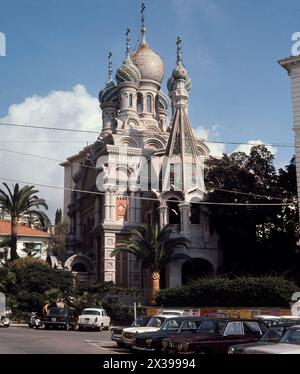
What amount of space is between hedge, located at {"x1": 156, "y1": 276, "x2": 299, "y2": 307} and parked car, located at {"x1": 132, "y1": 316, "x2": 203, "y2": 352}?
16371 millimetres

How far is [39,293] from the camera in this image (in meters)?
43.2

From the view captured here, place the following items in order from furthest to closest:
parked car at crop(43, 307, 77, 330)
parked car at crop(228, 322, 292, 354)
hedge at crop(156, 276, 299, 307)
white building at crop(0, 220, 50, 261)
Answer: white building at crop(0, 220, 50, 261)
hedge at crop(156, 276, 299, 307)
parked car at crop(43, 307, 77, 330)
parked car at crop(228, 322, 292, 354)

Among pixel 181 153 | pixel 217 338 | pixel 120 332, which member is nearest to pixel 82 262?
pixel 181 153

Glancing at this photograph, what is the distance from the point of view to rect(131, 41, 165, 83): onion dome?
211 ft

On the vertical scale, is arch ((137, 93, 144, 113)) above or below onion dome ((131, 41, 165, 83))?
below

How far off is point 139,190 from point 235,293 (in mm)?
19427

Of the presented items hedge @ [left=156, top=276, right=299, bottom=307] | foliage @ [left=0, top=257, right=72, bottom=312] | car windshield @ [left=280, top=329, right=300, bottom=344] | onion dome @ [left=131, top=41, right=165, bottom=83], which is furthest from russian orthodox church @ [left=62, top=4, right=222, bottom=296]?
car windshield @ [left=280, top=329, right=300, bottom=344]

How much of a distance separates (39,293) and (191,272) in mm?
12993

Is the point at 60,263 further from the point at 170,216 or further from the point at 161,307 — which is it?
the point at 161,307

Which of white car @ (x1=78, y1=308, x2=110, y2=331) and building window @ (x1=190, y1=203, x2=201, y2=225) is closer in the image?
white car @ (x1=78, y1=308, x2=110, y2=331)

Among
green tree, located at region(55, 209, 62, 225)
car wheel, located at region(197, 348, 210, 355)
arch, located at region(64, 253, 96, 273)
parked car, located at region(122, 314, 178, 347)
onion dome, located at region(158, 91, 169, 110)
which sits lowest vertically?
car wheel, located at region(197, 348, 210, 355)

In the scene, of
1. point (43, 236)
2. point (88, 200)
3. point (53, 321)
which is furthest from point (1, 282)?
point (43, 236)

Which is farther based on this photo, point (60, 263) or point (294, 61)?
point (60, 263)

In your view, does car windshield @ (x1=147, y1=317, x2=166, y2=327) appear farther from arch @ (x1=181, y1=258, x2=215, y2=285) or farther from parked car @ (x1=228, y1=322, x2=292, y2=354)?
arch @ (x1=181, y1=258, x2=215, y2=285)
